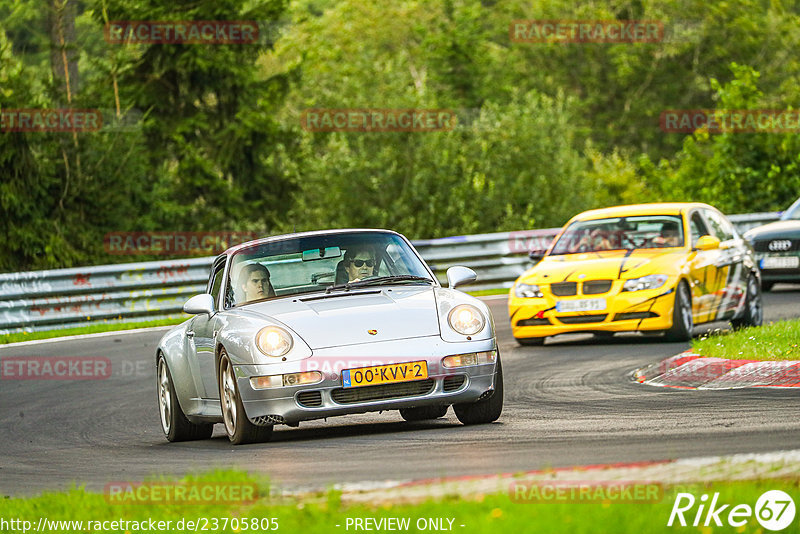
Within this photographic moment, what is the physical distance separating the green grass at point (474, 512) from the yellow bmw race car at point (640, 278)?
29.4 feet

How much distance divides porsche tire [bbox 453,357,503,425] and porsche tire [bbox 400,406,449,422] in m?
0.67

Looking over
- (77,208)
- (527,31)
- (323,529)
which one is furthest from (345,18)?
(323,529)

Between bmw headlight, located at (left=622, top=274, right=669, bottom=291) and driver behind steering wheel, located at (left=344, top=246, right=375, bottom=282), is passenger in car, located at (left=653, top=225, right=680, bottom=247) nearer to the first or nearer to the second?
bmw headlight, located at (left=622, top=274, right=669, bottom=291)

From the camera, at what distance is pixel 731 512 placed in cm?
521

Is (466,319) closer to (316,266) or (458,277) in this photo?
(458,277)

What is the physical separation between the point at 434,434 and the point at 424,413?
1.38m

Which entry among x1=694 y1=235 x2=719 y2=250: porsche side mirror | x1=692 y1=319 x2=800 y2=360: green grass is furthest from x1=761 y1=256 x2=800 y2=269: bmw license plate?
x1=692 y1=319 x2=800 y2=360: green grass

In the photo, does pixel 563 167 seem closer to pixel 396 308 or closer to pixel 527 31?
pixel 396 308

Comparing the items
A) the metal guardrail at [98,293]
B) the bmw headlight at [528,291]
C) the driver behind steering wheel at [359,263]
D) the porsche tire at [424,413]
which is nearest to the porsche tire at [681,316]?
the bmw headlight at [528,291]

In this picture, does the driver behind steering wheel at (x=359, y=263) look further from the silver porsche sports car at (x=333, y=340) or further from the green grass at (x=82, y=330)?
the green grass at (x=82, y=330)

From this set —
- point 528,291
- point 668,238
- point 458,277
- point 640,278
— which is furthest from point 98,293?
point 458,277

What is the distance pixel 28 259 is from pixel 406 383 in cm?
1792

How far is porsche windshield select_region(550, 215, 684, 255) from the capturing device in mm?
16125

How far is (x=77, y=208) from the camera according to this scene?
87.6ft
